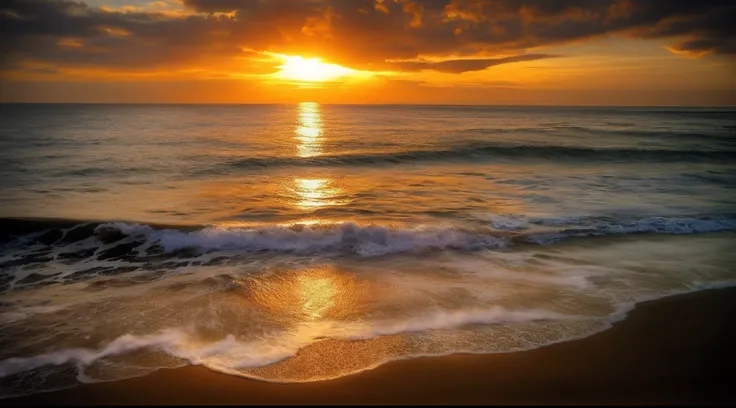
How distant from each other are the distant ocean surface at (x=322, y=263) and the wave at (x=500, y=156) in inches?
170

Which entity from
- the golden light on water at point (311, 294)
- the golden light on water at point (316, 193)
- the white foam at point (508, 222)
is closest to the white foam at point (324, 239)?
the white foam at point (508, 222)

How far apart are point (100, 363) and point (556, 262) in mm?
6991

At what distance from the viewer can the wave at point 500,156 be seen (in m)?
22.6

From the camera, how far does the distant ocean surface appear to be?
16.4 feet

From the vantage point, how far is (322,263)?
8.09 metres

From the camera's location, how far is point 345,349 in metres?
4.90

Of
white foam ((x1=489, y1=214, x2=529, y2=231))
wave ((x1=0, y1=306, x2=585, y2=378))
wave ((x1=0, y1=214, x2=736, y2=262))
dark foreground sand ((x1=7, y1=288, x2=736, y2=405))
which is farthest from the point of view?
white foam ((x1=489, y1=214, x2=529, y2=231))

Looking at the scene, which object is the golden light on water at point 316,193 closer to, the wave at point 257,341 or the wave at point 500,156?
the wave at point 500,156

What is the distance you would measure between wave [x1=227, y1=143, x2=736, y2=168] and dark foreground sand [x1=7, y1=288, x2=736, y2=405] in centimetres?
1738

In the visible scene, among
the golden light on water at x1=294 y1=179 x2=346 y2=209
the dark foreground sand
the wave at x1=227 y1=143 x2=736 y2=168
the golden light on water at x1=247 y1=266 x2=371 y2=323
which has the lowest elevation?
the dark foreground sand

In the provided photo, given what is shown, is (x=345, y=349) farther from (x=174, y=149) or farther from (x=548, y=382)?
(x=174, y=149)

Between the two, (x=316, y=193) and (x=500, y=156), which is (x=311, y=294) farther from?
(x=500, y=156)

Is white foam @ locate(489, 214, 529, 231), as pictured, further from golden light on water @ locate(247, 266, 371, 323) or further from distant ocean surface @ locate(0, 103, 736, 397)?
golden light on water @ locate(247, 266, 371, 323)

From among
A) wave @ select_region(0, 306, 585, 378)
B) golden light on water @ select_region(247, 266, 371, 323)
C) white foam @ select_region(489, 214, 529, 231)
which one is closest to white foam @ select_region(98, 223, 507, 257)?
white foam @ select_region(489, 214, 529, 231)
